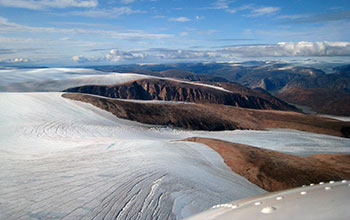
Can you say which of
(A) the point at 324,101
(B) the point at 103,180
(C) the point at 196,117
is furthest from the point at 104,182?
(A) the point at 324,101

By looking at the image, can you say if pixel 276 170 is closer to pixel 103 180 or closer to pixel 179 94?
pixel 103 180

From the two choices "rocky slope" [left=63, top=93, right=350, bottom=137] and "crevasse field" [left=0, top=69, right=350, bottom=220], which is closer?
"crevasse field" [left=0, top=69, right=350, bottom=220]

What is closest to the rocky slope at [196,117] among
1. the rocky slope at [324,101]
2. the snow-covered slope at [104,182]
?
the snow-covered slope at [104,182]

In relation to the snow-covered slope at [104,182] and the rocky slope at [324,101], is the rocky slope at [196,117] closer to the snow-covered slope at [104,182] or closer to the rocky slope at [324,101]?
the snow-covered slope at [104,182]

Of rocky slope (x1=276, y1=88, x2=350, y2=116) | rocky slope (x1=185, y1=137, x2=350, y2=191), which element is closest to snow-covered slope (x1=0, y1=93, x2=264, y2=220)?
rocky slope (x1=185, y1=137, x2=350, y2=191)

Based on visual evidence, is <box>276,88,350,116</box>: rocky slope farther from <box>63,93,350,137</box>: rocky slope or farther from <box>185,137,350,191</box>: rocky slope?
<box>185,137,350,191</box>: rocky slope

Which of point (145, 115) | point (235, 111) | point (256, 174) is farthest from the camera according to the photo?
point (235, 111)

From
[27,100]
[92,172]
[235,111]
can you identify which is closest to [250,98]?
[235,111]

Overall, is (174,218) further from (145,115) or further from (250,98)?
(250,98)

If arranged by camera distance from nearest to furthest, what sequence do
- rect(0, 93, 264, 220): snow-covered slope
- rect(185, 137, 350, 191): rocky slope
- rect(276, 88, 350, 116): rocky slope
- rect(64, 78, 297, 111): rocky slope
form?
rect(0, 93, 264, 220): snow-covered slope < rect(185, 137, 350, 191): rocky slope < rect(64, 78, 297, 111): rocky slope < rect(276, 88, 350, 116): rocky slope
